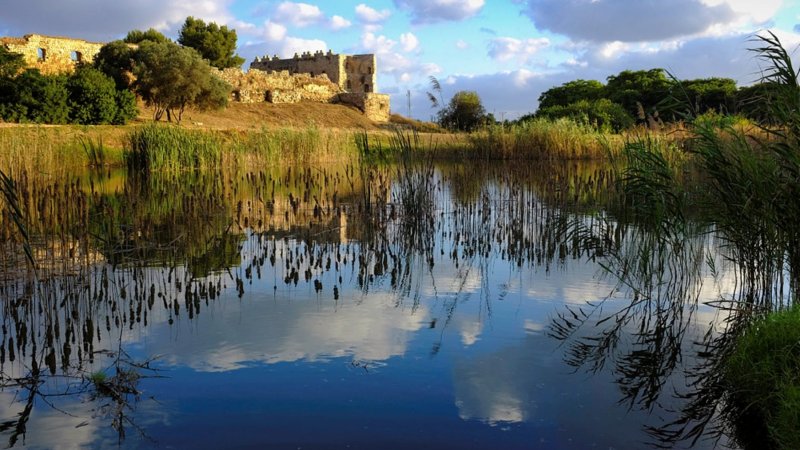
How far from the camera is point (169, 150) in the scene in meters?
15.5

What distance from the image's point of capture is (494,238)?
8453 millimetres

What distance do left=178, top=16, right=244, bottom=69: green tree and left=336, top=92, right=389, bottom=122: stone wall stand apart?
7.91m

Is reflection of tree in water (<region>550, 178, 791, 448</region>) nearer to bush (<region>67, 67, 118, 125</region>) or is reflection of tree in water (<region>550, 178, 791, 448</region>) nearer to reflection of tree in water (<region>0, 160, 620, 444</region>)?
Result: reflection of tree in water (<region>0, 160, 620, 444</region>)

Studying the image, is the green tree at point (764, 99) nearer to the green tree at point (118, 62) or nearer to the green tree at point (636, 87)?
the green tree at point (118, 62)

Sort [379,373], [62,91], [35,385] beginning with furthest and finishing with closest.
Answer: [62,91] → [379,373] → [35,385]

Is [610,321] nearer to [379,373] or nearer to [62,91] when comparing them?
[379,373]

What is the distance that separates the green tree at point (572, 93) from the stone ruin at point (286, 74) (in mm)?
12216

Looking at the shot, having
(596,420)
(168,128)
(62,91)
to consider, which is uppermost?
(62,91)

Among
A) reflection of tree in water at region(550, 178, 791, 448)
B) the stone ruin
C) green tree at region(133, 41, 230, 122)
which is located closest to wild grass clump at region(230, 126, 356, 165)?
reflection of tree in water at region(550, 178, 791, 448)

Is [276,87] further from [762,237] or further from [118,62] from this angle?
[762,237]

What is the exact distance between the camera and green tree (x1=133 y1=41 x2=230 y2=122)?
29484 millimetres

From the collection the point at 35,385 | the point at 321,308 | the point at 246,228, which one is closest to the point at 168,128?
the point at 246,228

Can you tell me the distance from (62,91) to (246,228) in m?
18.4

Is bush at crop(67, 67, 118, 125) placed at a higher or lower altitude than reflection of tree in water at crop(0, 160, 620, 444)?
higher
